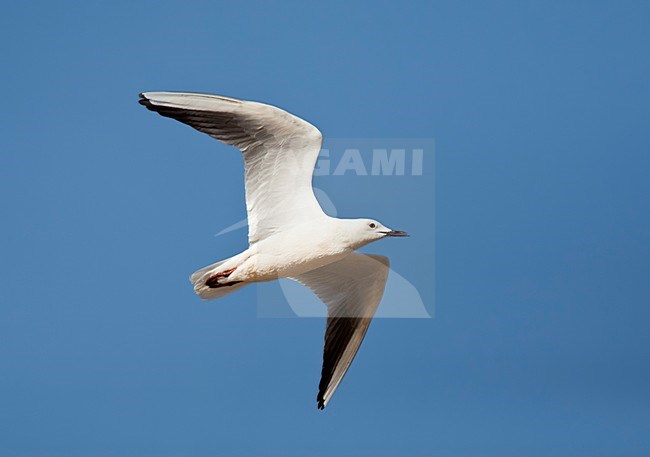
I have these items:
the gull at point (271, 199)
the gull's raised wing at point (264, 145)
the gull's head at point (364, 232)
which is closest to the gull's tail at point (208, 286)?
the gull at point (271, 199)

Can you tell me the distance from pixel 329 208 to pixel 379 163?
1.41ft

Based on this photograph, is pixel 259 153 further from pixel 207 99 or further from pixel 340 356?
pixel 340 356

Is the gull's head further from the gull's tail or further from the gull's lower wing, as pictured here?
the gull's tail

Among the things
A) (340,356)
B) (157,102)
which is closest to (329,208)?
(340,356)

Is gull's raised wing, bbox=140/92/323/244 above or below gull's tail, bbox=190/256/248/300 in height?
above

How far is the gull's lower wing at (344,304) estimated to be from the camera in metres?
6.52

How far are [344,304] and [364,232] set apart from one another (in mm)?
813

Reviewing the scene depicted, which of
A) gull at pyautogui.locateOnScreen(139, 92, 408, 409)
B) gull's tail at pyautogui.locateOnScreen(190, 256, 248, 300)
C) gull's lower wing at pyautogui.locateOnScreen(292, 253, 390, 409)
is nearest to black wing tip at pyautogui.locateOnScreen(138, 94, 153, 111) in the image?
gull at pyautogui.locateOnScreen(139, 92, 408, 409)

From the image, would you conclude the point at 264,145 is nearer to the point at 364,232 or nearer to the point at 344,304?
the point at 364,232

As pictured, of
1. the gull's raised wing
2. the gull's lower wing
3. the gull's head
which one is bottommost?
the gull's lower wing

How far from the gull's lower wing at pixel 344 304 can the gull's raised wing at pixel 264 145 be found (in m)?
0.52

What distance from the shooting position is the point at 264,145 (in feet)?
19.8

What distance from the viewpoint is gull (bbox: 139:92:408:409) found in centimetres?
588

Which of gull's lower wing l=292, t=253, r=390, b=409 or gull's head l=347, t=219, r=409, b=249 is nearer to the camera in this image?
gull's head l=347, t=219, r=409, b=249
